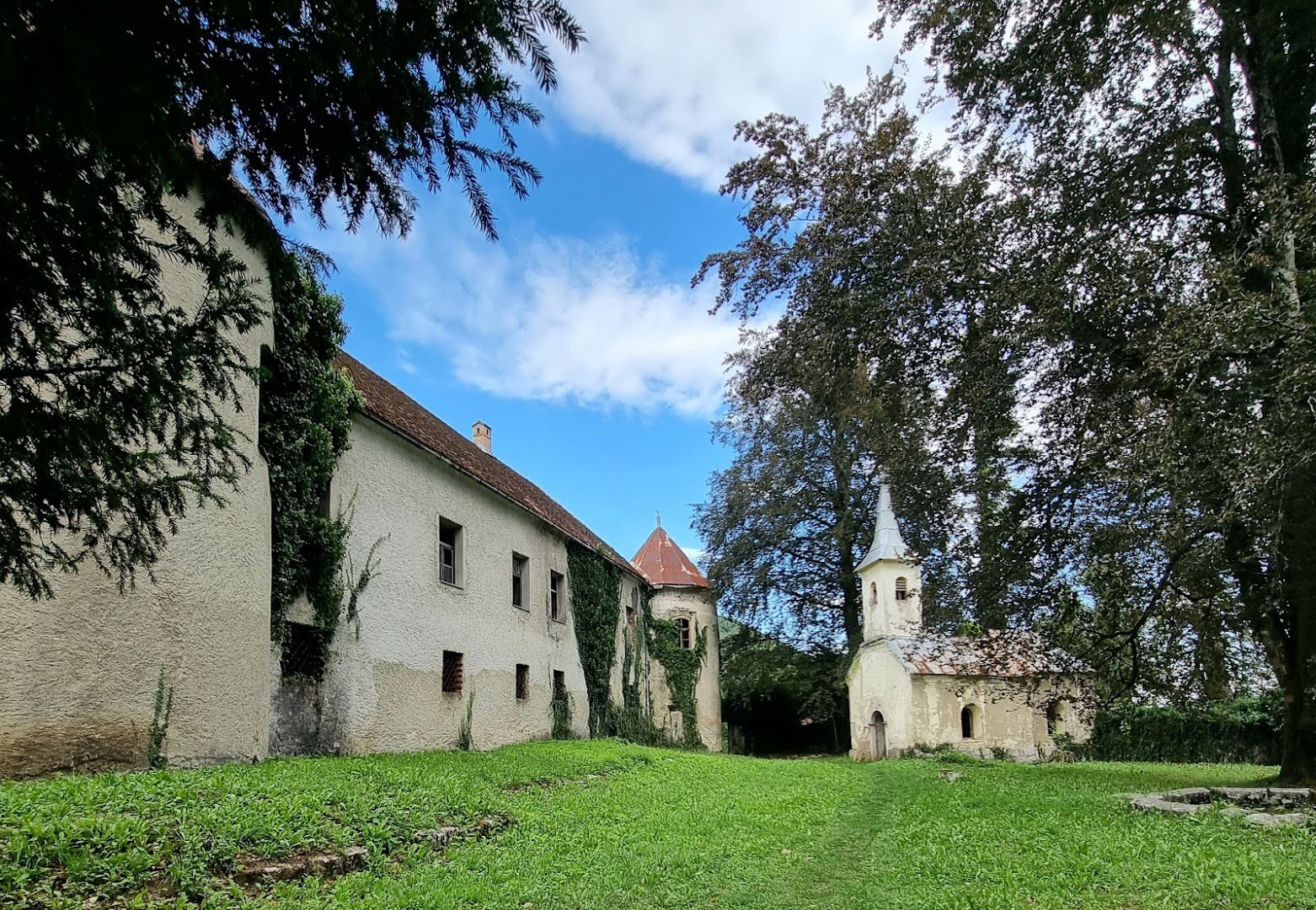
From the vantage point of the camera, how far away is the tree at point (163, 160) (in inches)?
106

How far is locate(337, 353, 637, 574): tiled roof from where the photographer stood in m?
15.2

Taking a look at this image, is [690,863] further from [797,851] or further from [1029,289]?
[1029,289]

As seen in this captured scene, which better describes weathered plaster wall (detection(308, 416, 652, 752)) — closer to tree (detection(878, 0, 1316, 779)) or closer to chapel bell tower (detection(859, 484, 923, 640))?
tree (detection(878, 0, 1316, 779))

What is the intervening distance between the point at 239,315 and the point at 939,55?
9.79 meters

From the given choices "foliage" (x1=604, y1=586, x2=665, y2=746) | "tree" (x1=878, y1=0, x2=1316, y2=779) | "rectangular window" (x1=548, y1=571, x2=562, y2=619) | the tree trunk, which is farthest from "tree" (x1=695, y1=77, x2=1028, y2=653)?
"foliage" (x1=604, y1=586, x2=665, y2=746)

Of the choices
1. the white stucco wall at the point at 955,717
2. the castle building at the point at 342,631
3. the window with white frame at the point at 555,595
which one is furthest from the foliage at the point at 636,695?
the white stucco wall at the point at 955,717

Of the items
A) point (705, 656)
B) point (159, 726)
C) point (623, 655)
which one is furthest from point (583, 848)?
point (705, 656)

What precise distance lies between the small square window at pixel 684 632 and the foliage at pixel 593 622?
19.5 feet

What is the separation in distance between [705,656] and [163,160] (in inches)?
1189

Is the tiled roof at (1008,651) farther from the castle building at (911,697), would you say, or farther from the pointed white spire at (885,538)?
the pointed white spire at (885,538)

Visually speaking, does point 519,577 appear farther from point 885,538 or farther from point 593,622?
point 885,538

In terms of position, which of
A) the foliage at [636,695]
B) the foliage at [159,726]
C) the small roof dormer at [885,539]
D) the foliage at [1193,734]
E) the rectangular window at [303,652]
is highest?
the small roof dormer at [885,539]

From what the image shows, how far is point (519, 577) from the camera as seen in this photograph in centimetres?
2036

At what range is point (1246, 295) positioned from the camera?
7.27 m
